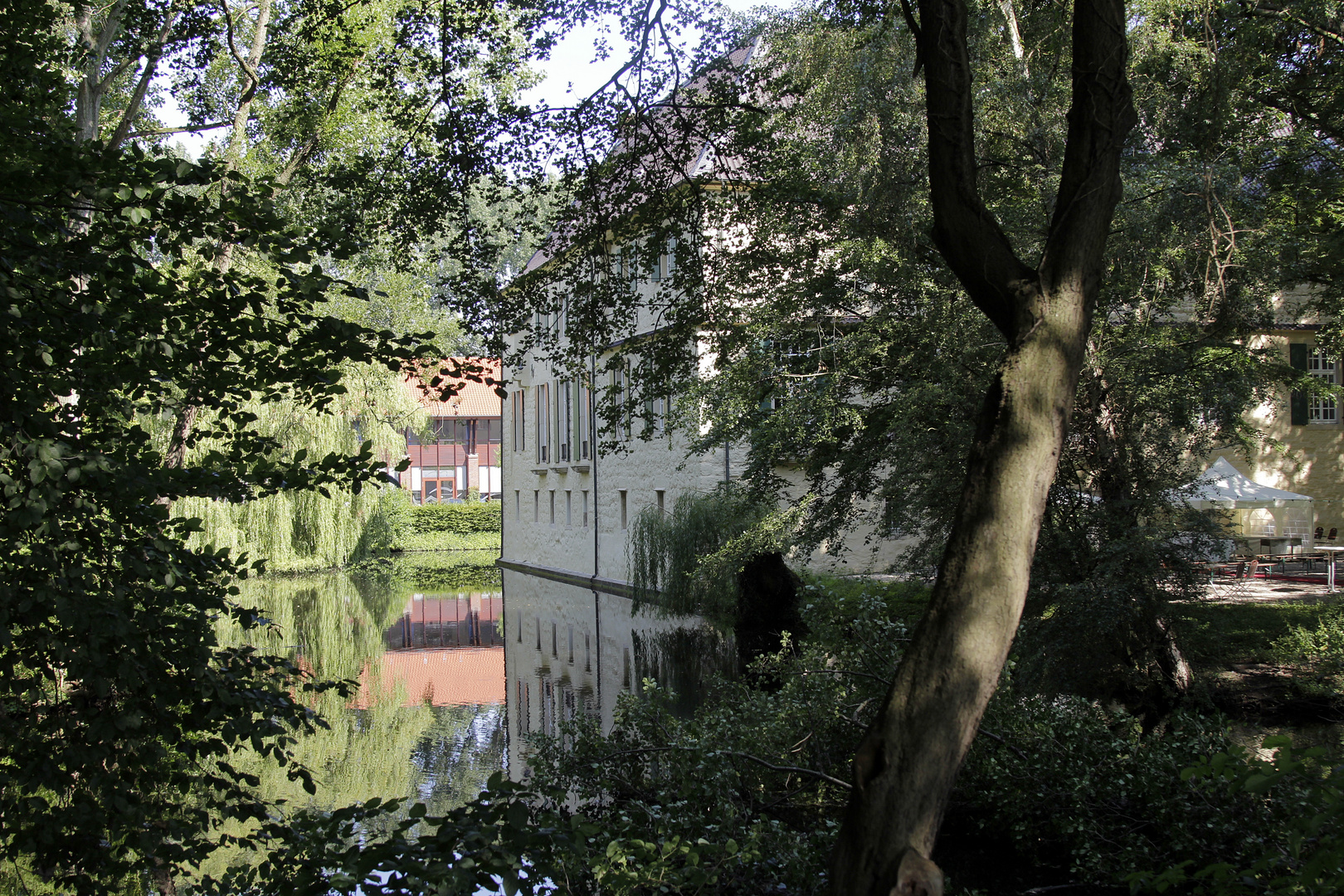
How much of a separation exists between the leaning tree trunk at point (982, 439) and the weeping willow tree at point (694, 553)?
34.7 feet

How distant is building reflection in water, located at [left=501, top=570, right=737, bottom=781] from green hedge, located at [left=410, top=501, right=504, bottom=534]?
19073 mm

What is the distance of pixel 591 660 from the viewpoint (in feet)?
52.7

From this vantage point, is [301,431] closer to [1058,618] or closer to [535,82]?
[535,82]

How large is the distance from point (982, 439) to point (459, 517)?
4107cm

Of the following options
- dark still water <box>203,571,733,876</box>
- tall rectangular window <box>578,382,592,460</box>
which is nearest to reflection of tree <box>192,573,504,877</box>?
dark still water <box>203,571,733,876</box>

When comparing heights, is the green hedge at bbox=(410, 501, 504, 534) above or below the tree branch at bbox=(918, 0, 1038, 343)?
below

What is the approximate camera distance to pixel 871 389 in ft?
41.1

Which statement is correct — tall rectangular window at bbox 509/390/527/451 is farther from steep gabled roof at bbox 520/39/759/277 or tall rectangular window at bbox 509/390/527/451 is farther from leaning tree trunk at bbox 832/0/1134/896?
leaning tree trunk at bbox 832/0/1134/896

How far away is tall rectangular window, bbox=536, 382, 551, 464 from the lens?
33.1 m

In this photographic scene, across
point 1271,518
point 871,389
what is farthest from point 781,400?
point 1271,518

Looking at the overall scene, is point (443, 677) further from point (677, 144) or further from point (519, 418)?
point (519, 418)

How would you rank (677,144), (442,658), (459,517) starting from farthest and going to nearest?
(459,517) → (442,658) → (677,144)

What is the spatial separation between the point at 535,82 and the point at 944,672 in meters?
12.3

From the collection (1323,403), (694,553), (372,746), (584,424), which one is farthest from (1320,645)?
(584,424)
